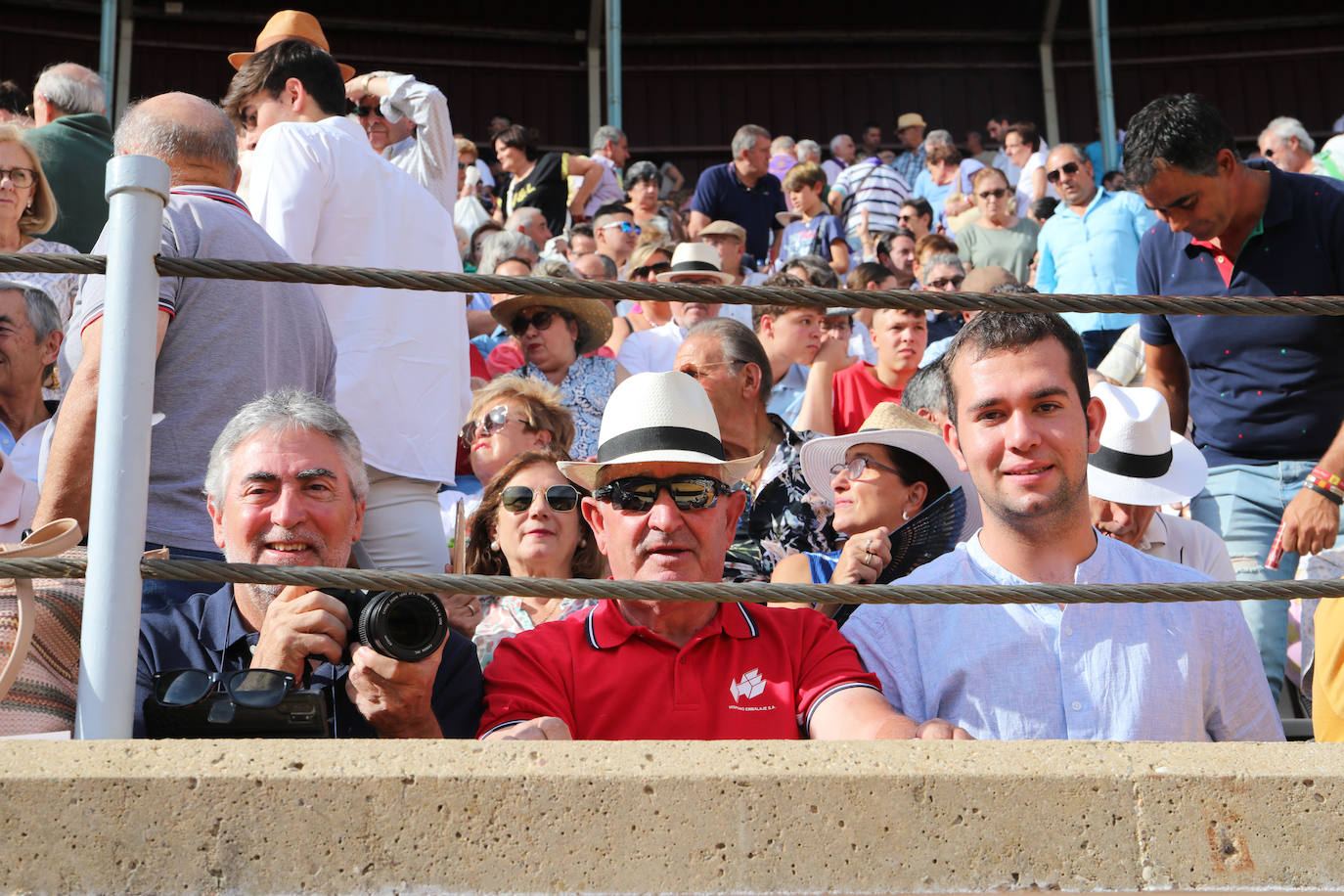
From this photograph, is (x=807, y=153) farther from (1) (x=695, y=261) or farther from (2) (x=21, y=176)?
(2) (x=21, y=176)

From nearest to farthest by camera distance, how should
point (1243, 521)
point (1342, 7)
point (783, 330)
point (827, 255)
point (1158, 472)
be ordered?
point (1158, 472) < point (1243, 521) < point (783, 330) < point (827, 255) < point (1342, 7)

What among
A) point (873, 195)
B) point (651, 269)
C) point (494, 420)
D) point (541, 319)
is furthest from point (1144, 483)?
point (873, 195)

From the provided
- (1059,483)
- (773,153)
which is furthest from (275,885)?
(773,153)

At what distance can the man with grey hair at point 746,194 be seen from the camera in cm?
959

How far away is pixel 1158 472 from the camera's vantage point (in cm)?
361

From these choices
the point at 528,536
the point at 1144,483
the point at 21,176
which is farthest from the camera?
the point at 21,176

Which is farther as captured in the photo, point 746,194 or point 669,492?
point 746,194

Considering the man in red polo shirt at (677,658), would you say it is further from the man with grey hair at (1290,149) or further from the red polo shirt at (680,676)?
the man with grey hair at (1290,149)

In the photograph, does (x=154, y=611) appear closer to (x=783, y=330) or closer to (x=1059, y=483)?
(x=1059, y=483)

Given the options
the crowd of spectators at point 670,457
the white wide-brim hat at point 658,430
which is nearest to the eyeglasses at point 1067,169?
the crowd of spectators at point 670,457

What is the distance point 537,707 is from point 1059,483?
3.29ft

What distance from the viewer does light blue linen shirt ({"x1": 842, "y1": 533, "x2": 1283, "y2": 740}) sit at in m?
2.37

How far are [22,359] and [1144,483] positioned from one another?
307cm

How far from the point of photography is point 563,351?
203 inches
